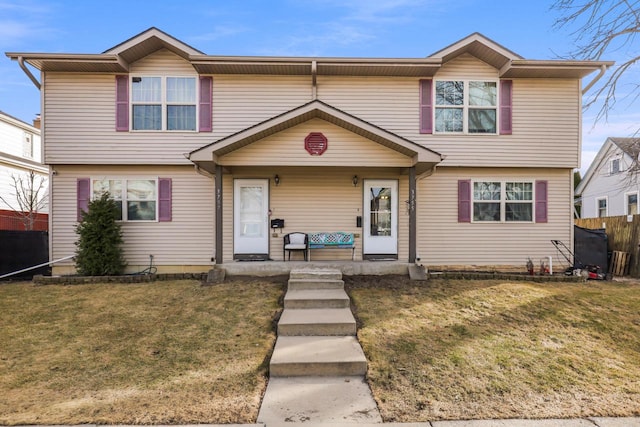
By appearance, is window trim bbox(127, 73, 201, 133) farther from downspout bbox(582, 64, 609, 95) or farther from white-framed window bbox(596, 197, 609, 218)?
white-framed window bbox(596, 197, 609, 218)

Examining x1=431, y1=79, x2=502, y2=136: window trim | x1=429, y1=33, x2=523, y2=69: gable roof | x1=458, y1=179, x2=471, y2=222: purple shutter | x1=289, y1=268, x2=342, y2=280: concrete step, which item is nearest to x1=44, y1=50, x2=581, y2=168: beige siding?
x1=431, y1=79, x2=502, y2=136: window trim

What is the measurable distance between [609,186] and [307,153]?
20.4 metres

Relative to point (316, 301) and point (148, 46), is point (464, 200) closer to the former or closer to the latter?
point (316, 301)

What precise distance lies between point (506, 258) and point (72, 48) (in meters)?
13.8

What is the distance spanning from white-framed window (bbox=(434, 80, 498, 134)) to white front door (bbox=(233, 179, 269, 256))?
216 inches

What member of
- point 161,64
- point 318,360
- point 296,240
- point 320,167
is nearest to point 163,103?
point 161,64

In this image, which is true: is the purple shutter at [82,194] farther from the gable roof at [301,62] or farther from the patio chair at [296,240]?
the patio chair at [296,240]

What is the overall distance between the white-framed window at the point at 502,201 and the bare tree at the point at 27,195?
18.2 m

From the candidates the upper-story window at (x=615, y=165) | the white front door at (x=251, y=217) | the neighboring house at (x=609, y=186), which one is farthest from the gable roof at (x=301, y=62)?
the upper-story window at (x=615, y=165)

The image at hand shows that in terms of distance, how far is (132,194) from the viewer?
9.98 m

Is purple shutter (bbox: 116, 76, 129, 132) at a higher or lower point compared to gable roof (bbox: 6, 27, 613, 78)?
lower

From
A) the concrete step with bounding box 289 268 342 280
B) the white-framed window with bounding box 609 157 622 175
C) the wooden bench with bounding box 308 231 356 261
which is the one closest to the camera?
the concrete step with bounding box 289 268 342 280

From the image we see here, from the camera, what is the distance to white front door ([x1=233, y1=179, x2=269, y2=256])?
32.8 feet

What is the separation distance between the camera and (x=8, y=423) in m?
3.44
